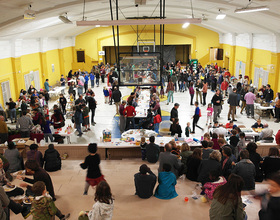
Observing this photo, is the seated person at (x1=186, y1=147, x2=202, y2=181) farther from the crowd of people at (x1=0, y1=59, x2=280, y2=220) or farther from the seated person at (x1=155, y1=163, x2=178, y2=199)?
the seated person at (x1=155, y1=163, x2=178, y2=199)

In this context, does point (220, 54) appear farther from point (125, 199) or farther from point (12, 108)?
point (125, 199)

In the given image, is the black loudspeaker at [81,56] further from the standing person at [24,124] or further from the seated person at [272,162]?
the seated person at [272,162]

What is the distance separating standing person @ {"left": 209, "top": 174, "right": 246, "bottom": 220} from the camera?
3715mm

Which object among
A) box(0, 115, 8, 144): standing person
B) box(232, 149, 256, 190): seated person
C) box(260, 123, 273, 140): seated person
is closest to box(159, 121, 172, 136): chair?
box(260, 123, 273, 140): seated person

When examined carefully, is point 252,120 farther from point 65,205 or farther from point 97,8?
point 65,205

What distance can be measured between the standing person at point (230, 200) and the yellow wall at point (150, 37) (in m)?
23.3

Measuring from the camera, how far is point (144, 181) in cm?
532

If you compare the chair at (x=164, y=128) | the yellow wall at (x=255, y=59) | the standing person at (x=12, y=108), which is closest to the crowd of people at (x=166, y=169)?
the chair at (x=164, y=128)

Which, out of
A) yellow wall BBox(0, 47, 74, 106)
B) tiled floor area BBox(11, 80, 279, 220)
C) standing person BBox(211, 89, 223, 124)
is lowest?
tiled floor area BBox(11, 80, 279, 220)

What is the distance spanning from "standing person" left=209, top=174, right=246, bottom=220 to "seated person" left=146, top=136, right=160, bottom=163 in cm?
366

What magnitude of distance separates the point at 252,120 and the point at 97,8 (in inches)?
339

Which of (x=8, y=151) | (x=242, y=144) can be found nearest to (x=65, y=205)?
(x=8, y=151)

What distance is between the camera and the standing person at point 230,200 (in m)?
3.71

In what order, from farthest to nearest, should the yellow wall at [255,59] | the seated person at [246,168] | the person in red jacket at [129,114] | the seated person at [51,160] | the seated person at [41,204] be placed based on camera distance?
the yellow wall at [255,59], the person in red jacket at [129,114], the seated person at [51,160], the seated person at [246,168], the seated person at [41,204]
